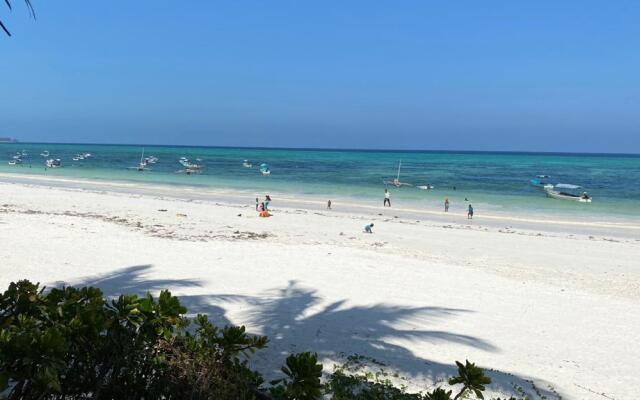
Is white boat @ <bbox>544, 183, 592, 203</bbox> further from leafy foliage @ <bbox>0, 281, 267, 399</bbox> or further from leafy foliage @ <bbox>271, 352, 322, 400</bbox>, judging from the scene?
leafy foliage @ <bbox>0, 281, 267, 399</bbox>

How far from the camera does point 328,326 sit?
7973mm

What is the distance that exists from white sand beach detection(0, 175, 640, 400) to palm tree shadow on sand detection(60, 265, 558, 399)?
0.11ft

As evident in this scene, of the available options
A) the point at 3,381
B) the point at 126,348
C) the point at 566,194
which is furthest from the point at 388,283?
the point at 566,194

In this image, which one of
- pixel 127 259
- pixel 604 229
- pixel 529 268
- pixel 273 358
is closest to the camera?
pixel 273 358

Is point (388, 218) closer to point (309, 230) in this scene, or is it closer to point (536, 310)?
point (309, 230)

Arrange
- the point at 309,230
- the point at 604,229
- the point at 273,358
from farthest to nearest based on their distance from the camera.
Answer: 1. the point at 604,229
2. the point at 309,230
3. the point at 273,358

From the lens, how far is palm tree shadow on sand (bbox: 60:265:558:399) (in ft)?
20.4

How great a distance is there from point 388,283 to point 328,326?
137 inches

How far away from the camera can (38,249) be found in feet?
40.9

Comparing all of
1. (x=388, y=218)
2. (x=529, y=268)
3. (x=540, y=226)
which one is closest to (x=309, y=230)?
(x=388, y=218)

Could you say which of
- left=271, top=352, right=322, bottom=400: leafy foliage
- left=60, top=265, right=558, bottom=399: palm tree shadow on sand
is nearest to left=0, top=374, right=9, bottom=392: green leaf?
left=271, top=352, right=322, bottom=400: leafy foliage

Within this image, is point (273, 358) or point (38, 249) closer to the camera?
point (273, 358)

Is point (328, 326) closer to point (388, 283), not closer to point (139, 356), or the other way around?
point (388, 283)

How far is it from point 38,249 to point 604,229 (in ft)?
78.9
